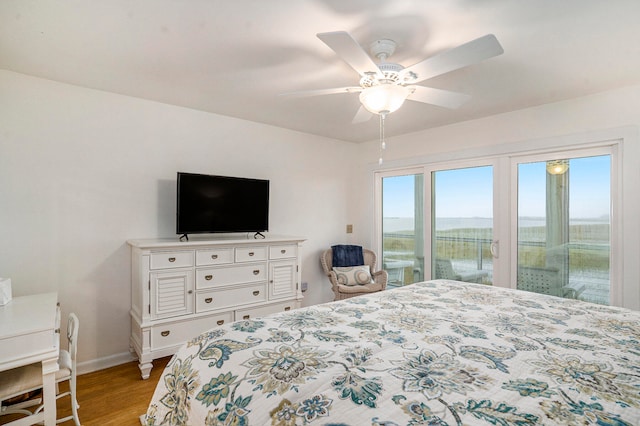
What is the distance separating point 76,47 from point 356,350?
2462mm

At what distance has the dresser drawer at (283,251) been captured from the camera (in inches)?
132

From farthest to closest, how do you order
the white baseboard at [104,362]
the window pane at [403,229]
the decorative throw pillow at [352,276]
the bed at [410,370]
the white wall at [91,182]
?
the window pane at [403,229]
the decorative throw pillow at [352,276]
the white baseboard at [104,362]
the white wall at [91,182]
the bed at [410,370]

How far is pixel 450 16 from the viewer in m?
1.70

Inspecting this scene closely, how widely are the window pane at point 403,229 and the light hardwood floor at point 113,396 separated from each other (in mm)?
2977

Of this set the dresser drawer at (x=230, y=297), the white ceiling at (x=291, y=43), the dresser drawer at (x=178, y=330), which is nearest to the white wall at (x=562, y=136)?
the white ceiling at (x=291, y=43)

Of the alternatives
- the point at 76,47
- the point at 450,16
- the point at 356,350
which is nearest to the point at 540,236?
the point at 450,16

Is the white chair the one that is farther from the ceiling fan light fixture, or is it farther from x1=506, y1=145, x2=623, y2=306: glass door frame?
x1=506, y1=145, x2=623, y2=306: glass door frame

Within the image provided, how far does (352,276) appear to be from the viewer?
4.02m

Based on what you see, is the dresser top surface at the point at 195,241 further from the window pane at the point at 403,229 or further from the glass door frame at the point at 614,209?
the glass door frame at the point at 614,209

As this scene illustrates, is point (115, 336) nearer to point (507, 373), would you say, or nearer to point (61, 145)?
point (61, 145)

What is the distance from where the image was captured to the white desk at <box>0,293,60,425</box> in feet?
5.21

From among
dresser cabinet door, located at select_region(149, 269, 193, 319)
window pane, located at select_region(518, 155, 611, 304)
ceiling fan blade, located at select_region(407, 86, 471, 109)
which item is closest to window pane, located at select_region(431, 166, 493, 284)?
window pane, located at select_region(518, 155, 611, 304)

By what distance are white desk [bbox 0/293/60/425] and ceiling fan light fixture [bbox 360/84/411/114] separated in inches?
85.7

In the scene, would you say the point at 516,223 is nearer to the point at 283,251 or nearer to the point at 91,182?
the point at 283,251
